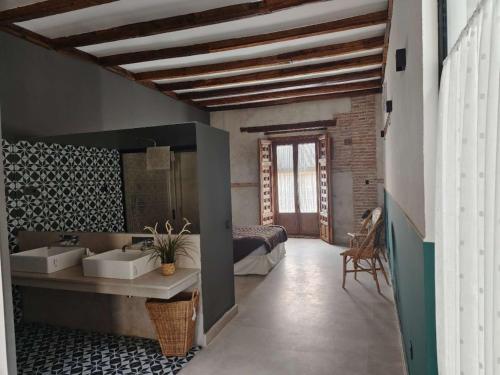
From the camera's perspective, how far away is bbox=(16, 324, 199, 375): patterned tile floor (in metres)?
2.96

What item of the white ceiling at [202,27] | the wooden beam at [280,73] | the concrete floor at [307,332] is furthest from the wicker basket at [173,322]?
the wooden beam at [280,73]

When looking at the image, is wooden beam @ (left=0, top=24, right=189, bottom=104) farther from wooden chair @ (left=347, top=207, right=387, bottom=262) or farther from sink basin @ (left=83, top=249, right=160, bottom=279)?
wooden chair @ (left=347, top=207, right=387, bottom=262)

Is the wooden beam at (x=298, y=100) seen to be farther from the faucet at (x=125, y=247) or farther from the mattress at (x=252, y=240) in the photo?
the faucet at (x=125, y=247)

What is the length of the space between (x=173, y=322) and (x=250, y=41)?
347 cm

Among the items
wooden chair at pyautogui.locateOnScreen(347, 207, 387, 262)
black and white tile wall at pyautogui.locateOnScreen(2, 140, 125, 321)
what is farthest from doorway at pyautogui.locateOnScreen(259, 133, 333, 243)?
black and white tile wall at pyautogui.locateOnScreen(2, 140, 125, 321)

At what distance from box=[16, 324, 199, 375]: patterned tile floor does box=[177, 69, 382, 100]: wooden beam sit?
4874 millimetres

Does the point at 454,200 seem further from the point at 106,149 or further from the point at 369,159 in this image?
the point at 369,159

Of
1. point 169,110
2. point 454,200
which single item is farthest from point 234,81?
point 454,200

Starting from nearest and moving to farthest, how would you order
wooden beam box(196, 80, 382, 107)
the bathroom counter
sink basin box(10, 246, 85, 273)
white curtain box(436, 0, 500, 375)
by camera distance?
white curtain box(436, 0, 500, 375) → the bathroom counter → sink basin box(10, 246, 85, 273) → wooden beam box(196, 80, 382, 107)

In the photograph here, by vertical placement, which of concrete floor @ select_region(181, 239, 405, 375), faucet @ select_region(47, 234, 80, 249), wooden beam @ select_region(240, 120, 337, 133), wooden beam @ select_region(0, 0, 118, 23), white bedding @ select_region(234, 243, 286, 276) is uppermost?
wooden beam @ select_region(0, 0, 118, 23)

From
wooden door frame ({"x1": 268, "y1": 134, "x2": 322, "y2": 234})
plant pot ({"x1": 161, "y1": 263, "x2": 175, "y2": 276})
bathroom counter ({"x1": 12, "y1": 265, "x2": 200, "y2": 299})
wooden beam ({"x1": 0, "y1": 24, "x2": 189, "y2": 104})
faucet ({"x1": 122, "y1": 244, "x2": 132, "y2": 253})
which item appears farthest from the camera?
wooden door frame ({"x1": 268, "y1": 134, "x2": 322, "y2": 234})

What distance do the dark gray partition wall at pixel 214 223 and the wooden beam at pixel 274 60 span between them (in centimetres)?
195

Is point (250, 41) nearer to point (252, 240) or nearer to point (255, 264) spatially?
point (252, 240)

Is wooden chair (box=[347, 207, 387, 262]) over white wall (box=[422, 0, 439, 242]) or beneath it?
beneath
